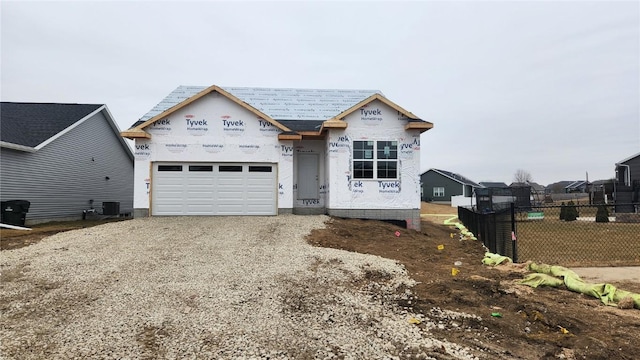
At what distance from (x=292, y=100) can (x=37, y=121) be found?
43.3ft

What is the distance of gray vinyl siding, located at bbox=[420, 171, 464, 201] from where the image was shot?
5128cm

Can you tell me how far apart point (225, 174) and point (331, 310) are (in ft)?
34.1

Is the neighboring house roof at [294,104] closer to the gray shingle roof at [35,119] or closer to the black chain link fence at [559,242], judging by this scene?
the black chain link fence at [559,242]

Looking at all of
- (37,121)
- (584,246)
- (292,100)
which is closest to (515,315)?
(584,246)

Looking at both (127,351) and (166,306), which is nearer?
(127,351)

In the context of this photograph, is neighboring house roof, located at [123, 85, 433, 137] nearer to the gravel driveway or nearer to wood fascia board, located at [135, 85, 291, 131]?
wood fascia board, located at [135, 85, 291, 131]

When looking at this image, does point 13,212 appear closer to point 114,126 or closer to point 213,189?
point 213,189

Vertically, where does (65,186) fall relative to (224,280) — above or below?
above

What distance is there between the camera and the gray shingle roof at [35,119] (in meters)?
17.4

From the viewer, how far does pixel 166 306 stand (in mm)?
5344

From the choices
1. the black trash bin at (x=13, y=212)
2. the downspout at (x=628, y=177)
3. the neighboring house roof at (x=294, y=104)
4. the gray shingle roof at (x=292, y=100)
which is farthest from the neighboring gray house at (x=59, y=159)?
the downspout at (x=628, y=177)

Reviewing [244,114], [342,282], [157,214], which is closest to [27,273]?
[342,282]

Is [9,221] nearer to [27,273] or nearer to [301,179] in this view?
[27,273]

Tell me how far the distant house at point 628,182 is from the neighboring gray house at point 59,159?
3008cm
